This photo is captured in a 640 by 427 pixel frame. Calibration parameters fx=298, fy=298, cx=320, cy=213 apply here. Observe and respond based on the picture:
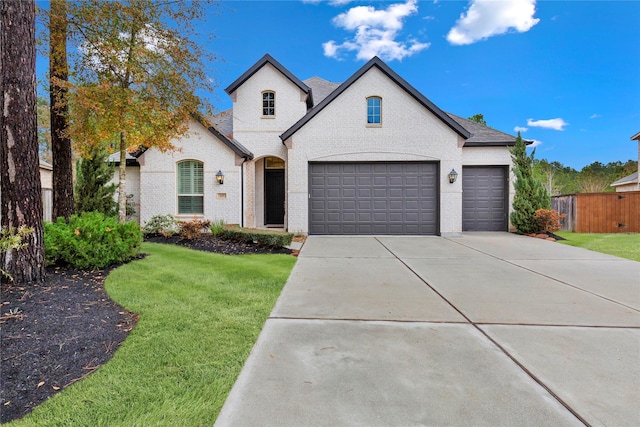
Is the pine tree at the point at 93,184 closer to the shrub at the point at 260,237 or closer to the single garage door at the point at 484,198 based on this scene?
the shrub at the point at 260,237

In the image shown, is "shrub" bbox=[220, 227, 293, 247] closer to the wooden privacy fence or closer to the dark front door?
the dark front door

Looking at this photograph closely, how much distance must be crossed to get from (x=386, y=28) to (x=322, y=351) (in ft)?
41.4

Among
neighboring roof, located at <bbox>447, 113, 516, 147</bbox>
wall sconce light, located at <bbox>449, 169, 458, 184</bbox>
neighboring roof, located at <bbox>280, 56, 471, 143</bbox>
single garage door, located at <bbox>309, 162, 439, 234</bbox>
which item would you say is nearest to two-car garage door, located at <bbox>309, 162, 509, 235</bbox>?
single garage door, located at <bbox>309, 162, 439, 234</bbox>

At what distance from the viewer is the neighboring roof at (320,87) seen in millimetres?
14992

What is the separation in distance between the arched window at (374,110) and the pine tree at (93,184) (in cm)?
908

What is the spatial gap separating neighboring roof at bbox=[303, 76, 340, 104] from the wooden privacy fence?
12.1 m

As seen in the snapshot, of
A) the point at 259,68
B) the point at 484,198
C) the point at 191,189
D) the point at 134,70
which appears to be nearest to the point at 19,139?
the point at 134,70

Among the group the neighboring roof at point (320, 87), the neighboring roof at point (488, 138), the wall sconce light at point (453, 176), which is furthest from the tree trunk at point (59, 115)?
the neighboring roof at point (488, 138)

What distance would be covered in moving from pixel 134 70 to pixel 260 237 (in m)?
5.02

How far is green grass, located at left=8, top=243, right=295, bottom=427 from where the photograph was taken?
1.83m

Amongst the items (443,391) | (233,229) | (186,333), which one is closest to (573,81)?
(233,229)

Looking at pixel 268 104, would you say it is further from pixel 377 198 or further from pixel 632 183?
pixel 632 183

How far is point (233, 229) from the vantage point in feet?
29.5

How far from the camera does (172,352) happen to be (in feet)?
8.36
